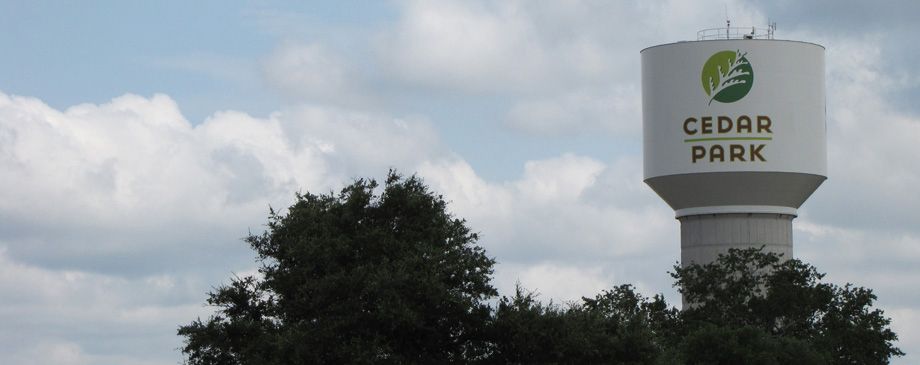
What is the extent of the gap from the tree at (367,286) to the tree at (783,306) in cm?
1863

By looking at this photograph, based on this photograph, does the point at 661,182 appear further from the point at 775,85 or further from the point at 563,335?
the point at 563,335

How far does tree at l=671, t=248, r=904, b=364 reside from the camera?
69.4 m

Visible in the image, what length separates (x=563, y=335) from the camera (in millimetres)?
50438

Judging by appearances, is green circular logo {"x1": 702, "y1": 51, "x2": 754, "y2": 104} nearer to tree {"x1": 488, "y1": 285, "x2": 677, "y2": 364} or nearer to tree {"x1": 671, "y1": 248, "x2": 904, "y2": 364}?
tree {"x1": 671, "y1": 248, "x2": 904, "y2": 364}

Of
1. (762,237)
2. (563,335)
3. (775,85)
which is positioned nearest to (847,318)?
(762,237)

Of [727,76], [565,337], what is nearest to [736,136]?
[727,76]

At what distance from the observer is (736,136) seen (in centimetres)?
6956

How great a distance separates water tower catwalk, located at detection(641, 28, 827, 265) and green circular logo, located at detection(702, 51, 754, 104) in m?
0.04

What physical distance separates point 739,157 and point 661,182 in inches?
135

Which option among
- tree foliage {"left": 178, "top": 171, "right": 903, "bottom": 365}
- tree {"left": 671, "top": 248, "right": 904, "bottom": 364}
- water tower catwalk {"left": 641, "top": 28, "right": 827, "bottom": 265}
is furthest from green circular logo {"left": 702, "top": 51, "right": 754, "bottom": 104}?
tree foliage {"left": 178, "top": 171, "right": 903, "bottom": 365}

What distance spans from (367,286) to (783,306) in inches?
979

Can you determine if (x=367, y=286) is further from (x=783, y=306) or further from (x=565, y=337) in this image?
(x=783, y=306)

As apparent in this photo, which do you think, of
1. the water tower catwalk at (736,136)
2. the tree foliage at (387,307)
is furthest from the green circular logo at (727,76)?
the tree foliage at (387,307)

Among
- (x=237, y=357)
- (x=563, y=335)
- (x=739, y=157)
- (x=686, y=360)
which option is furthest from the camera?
(x=739, y=157)
